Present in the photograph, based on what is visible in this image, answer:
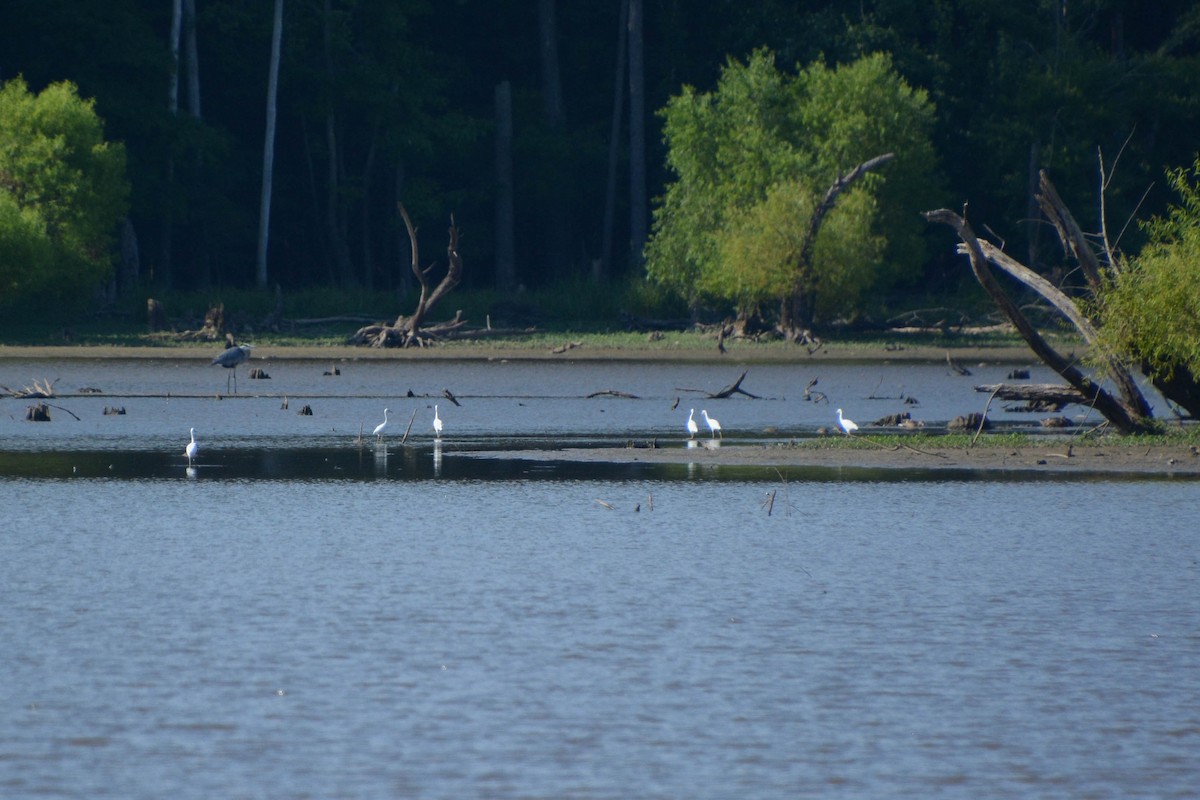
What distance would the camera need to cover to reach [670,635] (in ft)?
46.3

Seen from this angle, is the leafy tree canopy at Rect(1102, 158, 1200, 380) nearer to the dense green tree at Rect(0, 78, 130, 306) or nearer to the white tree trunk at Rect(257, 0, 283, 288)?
the dense green tree at Rect(0, 78, 130, 306)

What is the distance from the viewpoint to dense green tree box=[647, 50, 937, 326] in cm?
5597

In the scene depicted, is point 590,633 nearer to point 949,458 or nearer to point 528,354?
point 949,458

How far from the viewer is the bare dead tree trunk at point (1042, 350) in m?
24.9

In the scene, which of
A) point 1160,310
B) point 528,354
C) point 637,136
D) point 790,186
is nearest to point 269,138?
point 637,136

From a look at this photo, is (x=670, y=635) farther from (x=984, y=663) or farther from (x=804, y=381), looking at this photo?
(x=804, y=381)

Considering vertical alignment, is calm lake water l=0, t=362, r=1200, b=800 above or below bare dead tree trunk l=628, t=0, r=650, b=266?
below

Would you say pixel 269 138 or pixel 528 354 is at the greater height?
pixel 269 138

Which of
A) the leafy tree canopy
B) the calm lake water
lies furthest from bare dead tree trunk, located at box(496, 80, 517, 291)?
the calm lake water

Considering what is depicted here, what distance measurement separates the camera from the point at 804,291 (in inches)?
2218

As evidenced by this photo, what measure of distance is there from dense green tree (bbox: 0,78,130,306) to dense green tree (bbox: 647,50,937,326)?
58.7 ft

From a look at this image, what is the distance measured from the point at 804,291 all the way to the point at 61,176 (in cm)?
2260

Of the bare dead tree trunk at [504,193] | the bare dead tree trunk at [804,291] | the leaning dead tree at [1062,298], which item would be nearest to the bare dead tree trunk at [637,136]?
the bare dead tree trunk at [504,193]

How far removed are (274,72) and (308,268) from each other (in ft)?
39.9
